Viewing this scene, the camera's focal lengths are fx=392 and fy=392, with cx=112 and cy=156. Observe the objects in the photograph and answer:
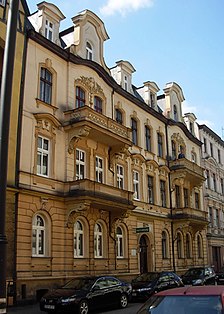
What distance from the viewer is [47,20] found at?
74.1ft

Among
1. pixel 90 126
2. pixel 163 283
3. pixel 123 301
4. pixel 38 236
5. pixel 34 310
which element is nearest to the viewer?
pixel 34 310

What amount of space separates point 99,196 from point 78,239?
9.15ft

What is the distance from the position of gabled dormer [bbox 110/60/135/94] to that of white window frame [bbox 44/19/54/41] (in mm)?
7778

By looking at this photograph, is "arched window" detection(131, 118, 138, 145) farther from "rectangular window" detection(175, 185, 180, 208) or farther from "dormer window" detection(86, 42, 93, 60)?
"rectangular window" detection(175, 185, 180, 208)

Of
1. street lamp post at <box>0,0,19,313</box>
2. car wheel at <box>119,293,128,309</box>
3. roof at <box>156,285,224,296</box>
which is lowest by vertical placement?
car wheel at <box>119,293,128,309</box>

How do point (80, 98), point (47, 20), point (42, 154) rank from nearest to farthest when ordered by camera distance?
point (42, 154) → point (47, 20) → point (80, 98)

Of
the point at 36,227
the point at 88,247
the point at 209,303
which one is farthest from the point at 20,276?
the point at 209,303

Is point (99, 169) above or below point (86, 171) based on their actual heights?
above

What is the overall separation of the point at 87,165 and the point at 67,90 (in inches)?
177

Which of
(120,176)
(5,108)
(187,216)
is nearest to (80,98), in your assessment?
(120,176)

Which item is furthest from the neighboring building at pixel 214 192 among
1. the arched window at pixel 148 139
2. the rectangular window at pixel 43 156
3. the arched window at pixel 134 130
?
the rectangular window at pixel 43 156

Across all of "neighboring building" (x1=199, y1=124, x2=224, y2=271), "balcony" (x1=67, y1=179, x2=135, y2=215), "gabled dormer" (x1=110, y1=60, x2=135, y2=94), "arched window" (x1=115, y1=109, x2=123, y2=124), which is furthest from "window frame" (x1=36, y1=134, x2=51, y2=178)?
"neighboring building" (x1=199, y1=124, x2=224, y2=271)

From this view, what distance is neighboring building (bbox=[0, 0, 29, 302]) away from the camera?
17.3 metres

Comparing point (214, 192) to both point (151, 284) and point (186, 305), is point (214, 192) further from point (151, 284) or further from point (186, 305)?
point (186, 305)
